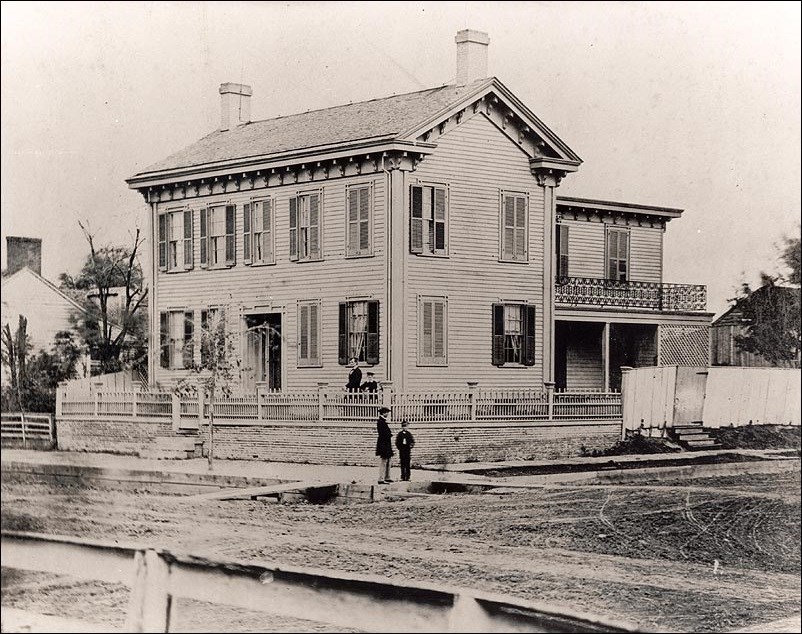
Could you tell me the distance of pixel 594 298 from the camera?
10023mm

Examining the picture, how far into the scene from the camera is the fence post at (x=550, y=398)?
32.7 feet

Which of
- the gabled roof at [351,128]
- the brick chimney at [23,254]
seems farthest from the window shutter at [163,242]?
Answer: the brick chimney at [23,254]

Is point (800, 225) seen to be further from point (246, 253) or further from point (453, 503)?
point (246, 253)

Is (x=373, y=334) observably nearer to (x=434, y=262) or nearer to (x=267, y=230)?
(x=434, y=262)

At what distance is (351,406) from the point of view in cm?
1005

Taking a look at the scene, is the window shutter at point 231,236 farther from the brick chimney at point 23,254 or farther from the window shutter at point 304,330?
the brick chimney at point 23,254

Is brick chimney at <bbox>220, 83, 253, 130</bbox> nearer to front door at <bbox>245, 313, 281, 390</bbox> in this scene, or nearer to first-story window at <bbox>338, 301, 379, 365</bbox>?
front door at <bbox>245, 313, 281, 390</bbox>

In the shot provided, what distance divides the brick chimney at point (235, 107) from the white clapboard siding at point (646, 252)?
3217mm

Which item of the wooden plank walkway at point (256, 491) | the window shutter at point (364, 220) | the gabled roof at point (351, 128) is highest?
the gabled roof at point (351, 128)

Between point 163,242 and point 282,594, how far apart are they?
331cm

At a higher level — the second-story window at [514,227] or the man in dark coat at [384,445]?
the second-story window at [514,227]

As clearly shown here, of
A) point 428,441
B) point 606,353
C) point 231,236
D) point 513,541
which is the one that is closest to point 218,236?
point 231,236

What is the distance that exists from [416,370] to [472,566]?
159cm

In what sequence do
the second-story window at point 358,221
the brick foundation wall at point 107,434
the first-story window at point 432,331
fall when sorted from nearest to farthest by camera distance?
the first-story window at point 432,331 → the second-story window at point 358,221 → the brick foundation wall at point 107,434
